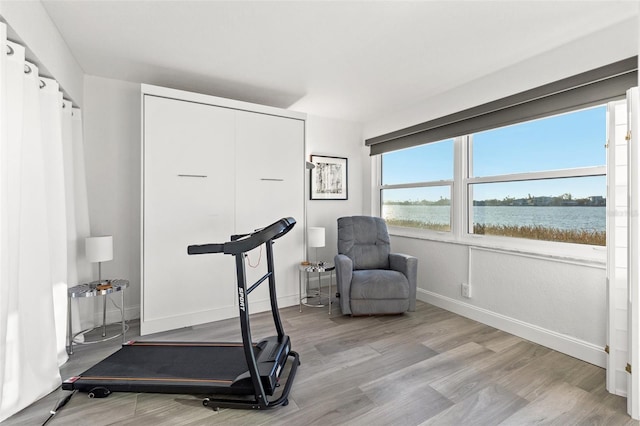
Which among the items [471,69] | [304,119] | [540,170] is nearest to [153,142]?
[304,119]

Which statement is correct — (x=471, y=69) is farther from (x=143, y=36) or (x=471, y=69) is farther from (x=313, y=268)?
(x=143, y=36)

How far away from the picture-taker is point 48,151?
7.00 feet

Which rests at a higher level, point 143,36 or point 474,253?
point 143,36

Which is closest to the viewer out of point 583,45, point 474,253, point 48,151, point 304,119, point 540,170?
point 48,151

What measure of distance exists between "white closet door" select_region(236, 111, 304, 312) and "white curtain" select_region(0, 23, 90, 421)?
1.56m

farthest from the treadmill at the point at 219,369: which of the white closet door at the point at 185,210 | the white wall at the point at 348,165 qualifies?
the white wall at the point at 348,165

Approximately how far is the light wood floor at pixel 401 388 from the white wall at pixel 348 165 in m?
1.83

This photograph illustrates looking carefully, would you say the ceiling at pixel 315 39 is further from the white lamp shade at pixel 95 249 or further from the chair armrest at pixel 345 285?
the chair armrest at pixel 345 285

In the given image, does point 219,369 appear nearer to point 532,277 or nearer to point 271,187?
point 271,187

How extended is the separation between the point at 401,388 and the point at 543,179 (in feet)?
7.59

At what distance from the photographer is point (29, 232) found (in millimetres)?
1849

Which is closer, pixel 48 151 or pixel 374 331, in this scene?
pixel 48 151

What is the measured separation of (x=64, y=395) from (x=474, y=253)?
12.1ft

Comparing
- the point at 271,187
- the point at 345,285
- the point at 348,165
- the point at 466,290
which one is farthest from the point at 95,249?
the point at 466,290
